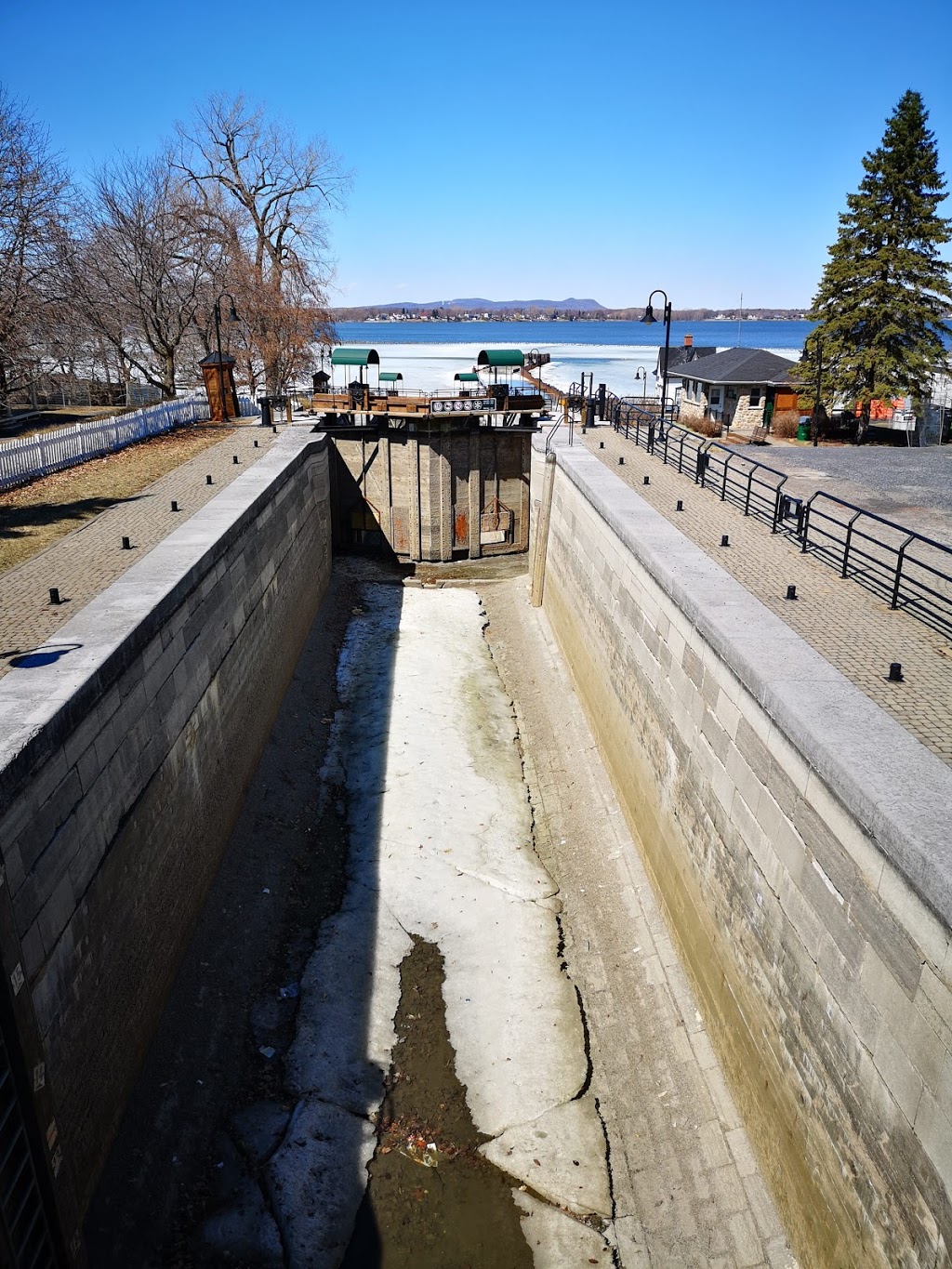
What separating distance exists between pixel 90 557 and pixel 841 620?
11010 millimetres

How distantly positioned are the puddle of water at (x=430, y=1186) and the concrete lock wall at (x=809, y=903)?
271cm

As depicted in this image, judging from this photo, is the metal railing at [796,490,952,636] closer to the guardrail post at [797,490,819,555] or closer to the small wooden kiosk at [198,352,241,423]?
the guardrail post at [797,490,819,555]

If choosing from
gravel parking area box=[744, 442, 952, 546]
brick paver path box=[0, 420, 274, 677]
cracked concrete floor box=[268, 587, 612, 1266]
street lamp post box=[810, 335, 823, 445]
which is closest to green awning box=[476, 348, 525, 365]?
street lamp post box=[810, 335, 823, 445]

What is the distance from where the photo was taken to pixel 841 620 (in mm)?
11266

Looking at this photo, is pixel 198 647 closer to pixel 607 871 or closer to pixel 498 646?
pixel 607 871

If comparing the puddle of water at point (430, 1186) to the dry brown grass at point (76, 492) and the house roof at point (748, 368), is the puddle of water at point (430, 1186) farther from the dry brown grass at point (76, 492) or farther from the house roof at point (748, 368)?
the house roof at point (748, 368)

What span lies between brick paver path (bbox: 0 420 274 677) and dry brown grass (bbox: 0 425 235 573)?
0.34 metres

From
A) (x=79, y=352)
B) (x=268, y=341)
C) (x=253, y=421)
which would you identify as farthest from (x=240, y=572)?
(x=79, y=352)

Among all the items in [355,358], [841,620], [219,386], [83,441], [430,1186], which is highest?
[355,358]

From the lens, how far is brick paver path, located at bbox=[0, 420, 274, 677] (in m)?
10.4

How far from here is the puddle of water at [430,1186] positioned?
26.8 ft

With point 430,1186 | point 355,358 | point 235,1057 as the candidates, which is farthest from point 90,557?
point 355,358

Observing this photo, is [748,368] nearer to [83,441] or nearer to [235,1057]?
[83,441]

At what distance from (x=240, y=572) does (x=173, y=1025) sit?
8.06m
